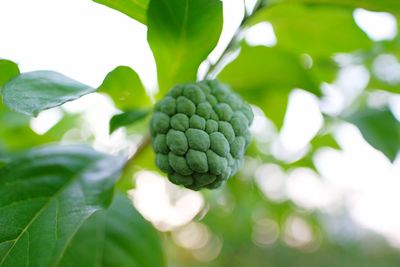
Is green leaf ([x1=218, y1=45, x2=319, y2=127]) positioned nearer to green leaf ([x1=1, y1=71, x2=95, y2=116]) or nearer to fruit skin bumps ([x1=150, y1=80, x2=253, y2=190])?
fruit skin bumps ([x1=150, y1=80, x2=253, y2=190])

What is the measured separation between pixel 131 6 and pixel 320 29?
A: 0.85 m

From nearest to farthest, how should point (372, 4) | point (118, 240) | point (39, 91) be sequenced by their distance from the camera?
1. point (39, 91)
2. point (372, 4)
3. point (118, 240)

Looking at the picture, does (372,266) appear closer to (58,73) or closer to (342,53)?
(342,53)

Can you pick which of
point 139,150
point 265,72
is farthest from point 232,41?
point 139,150

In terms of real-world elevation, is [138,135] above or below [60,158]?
below

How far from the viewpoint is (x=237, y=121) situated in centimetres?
111

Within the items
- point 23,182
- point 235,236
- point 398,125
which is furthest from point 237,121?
point 235,236

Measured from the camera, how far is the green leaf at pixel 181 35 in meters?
1.11

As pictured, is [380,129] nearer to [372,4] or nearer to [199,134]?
[372,4]

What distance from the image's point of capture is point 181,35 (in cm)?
120

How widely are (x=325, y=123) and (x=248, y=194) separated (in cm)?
52

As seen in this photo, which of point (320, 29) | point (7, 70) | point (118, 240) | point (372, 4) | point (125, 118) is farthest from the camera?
point (320, 29)

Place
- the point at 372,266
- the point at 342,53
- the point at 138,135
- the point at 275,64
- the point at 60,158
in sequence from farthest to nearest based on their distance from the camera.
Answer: the point at 372,266, the point at 138,135, the point at 342,53, the point at 275,64, the point at 60,158

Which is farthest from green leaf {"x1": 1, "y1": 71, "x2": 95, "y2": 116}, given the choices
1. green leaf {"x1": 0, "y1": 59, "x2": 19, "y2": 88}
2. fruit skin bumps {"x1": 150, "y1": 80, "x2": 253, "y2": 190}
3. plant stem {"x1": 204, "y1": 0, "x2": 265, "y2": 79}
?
plant stem {"x1": 204, "y1": 0, "x2": 265, "y2": 79}
